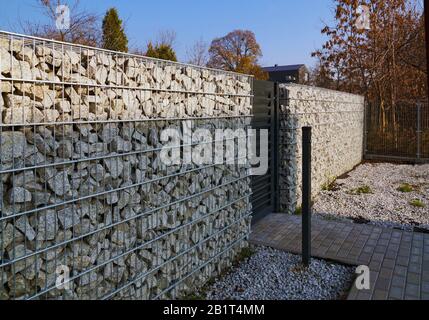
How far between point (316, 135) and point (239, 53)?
795 inches

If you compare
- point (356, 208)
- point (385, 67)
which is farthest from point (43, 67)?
point (385, 67)

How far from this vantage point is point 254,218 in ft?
17.1

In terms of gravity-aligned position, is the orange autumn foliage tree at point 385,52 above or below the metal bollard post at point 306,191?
above

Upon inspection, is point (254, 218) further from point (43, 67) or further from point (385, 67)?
point (385, 67)

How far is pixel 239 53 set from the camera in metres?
26.0

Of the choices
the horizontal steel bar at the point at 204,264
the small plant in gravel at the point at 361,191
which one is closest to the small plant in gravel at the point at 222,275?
the horizontal steel bar at the point at 204,264

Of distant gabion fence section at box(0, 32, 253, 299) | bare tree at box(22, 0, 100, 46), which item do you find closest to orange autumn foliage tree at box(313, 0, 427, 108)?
bare tree at box(22, 0, 100, 46)

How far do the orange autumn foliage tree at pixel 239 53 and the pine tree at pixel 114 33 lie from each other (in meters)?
13.1

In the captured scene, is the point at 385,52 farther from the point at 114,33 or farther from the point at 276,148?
the point at 276,148

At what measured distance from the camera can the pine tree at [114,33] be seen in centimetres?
957

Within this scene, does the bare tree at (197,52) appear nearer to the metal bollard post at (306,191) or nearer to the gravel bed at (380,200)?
the gravel bed at (380,200)

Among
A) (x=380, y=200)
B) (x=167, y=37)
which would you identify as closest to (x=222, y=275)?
(x=380, y=200)

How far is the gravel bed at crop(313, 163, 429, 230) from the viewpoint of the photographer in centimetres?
575
